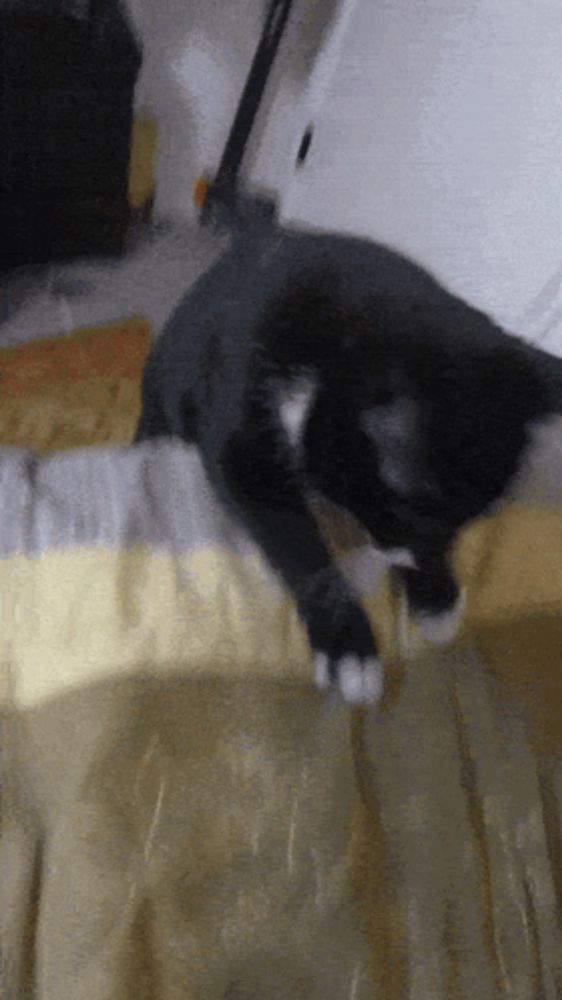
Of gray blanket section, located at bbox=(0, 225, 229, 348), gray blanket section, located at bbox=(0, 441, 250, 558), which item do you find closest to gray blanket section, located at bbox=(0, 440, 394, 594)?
gray blanket section, located at bbox=(0, 441, 250, 558)

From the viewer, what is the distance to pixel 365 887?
519mm

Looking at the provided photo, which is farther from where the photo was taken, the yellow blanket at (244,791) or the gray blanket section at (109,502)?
the gray blanket section at (109,502)

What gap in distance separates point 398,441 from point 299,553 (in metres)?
0.13

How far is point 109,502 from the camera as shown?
25.0 inches

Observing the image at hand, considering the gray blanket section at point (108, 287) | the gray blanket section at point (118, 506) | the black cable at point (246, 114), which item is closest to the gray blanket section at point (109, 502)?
the gray blanket section at point (118, 506)

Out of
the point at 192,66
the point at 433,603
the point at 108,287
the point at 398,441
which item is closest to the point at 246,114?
the point at 192,66

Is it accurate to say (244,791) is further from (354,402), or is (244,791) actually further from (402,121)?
(402,121)

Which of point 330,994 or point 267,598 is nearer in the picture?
point 330,994

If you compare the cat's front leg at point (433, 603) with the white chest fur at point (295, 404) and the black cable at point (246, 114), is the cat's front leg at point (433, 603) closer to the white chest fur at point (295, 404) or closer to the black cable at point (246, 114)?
the white chest fur at point (295, 404)

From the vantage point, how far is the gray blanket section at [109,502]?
1.98 feet

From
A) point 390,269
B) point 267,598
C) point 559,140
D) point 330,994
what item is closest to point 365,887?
point 330,994

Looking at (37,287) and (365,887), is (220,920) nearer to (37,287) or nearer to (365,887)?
(365,887)

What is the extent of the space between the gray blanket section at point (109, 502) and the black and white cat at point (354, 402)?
0.09 feet

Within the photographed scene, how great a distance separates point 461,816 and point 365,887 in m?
0.09
